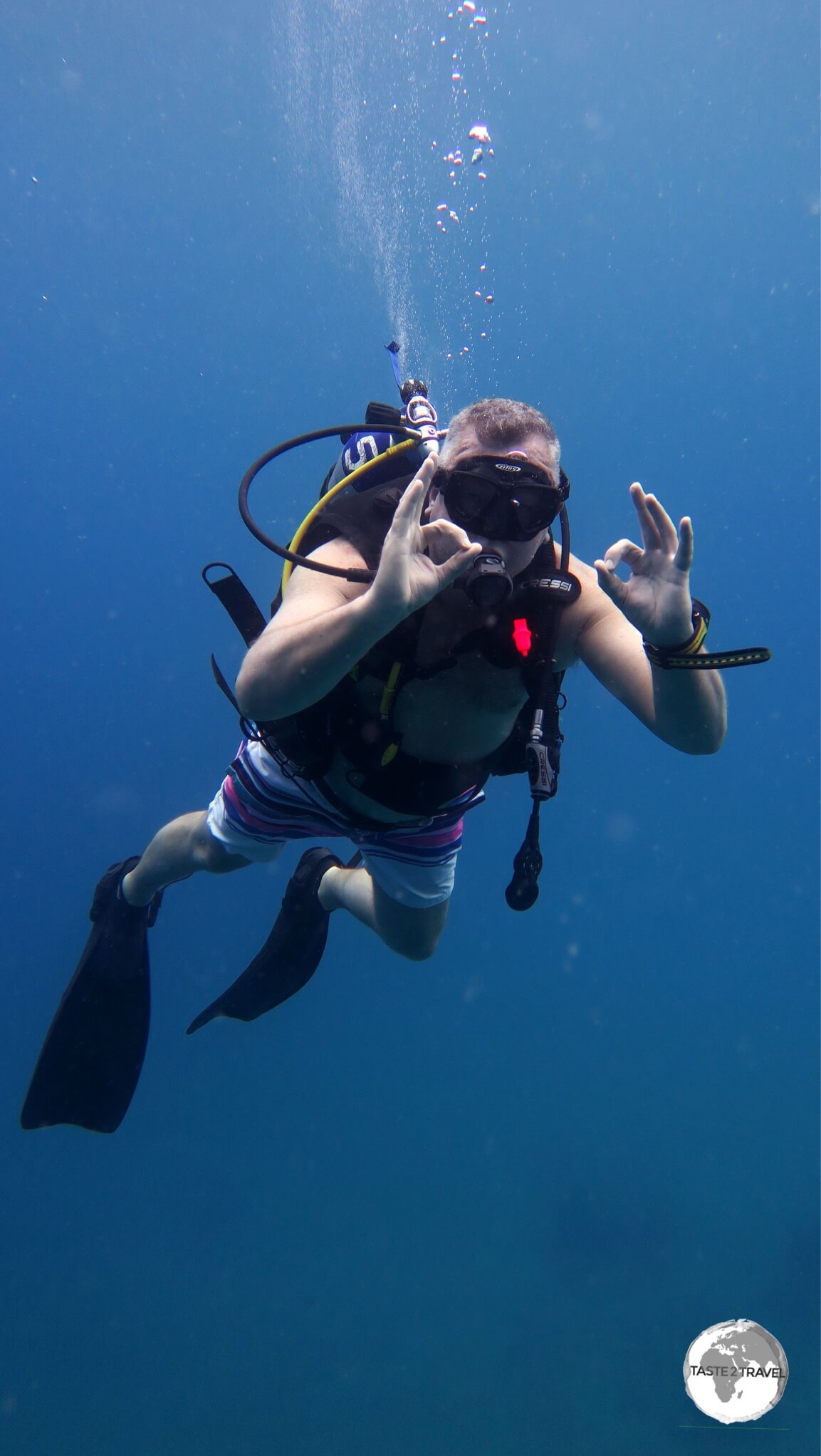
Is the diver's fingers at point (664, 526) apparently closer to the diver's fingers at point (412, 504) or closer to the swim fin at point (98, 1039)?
the diver's fingers at point (412, 504)

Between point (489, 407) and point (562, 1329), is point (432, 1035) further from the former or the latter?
point (489, 407)

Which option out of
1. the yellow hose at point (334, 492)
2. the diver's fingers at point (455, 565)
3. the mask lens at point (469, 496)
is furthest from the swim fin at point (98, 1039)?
the diver's fingers at point (455, 565)

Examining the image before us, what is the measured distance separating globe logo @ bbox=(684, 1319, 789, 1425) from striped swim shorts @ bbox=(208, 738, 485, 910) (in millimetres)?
3994

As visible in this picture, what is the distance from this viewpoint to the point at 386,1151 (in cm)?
2361

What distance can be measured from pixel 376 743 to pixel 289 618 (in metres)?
0.84

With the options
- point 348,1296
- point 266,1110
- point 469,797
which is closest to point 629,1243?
point 348,1296

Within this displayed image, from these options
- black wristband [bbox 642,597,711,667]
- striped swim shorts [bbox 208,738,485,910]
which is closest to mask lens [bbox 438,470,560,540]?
black wristband [bbox 642,597,711,667]

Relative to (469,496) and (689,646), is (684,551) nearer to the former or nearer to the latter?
(689,646)

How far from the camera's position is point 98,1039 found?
5.84 metres

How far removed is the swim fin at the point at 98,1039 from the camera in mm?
5516

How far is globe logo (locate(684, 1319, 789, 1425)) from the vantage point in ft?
17.5

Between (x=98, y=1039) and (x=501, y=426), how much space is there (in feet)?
17.9

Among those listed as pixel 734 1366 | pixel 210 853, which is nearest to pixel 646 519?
pixel 210 853

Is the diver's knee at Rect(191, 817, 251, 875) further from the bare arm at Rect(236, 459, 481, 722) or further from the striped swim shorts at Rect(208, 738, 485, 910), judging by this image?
the bare arm at Rect(236, 459, 481, 722)
